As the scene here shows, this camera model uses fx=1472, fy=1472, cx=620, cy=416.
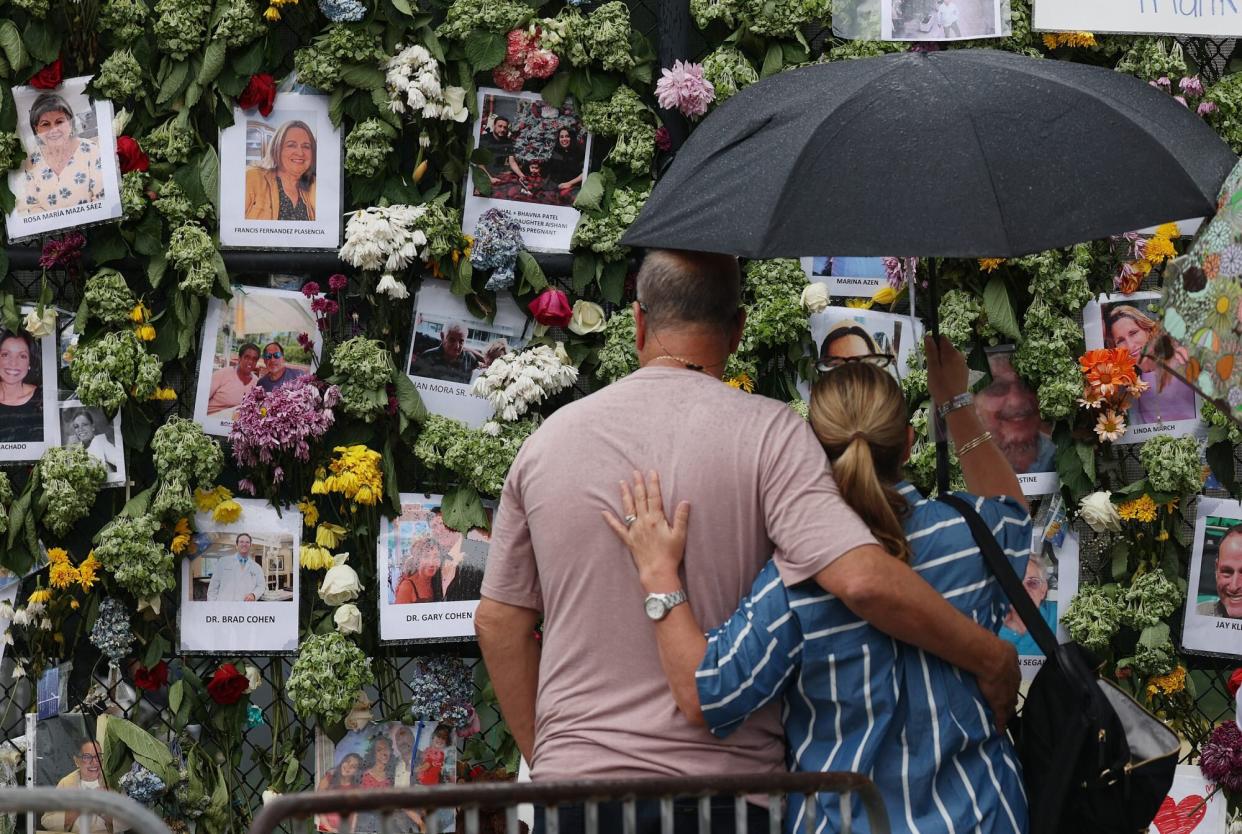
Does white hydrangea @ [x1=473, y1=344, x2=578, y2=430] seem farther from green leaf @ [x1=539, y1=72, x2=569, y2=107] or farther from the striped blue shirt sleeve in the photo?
the striped blue shirt sleeve

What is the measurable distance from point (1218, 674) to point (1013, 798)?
1772 millimetres

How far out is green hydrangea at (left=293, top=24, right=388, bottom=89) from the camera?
3635mm

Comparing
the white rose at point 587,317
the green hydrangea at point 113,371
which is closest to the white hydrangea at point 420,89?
the white rose at point 587,317

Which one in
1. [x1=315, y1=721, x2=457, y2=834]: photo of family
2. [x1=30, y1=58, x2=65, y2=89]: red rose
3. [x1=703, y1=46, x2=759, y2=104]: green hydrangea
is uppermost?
[x1=703, y1=46, x2=759, y2=104]: green hydrangea

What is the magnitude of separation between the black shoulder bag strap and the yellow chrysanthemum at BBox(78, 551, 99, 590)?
225cm

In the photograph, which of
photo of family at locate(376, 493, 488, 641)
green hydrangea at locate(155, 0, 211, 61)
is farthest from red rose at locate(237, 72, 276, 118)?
photo of family at locate(376, 493, 488, 641)

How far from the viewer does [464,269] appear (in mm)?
3695

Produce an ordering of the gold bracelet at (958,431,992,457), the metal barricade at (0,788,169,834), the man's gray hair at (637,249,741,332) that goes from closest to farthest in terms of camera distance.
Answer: the metal barricade at (0,788,169,834) < the man's gray hair at (637,249,741,332) < the gold bracelet at (958,431,992,457)

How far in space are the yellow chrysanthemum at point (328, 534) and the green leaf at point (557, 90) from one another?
3.95ft

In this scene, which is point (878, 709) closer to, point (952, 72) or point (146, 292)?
point (952, 72)

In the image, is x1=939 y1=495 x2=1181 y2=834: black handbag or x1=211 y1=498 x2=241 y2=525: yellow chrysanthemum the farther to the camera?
x1=211 y1=498 x2=241 y2=525: yellow chrysanthemum

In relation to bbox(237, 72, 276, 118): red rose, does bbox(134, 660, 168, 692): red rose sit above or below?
below

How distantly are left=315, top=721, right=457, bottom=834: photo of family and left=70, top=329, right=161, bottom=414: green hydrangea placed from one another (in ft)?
3.20

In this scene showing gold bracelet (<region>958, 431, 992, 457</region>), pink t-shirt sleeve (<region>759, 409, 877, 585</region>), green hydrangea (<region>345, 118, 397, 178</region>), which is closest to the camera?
pink t-shirt sleeve (<region>759, 409, 877, 585</region>)
